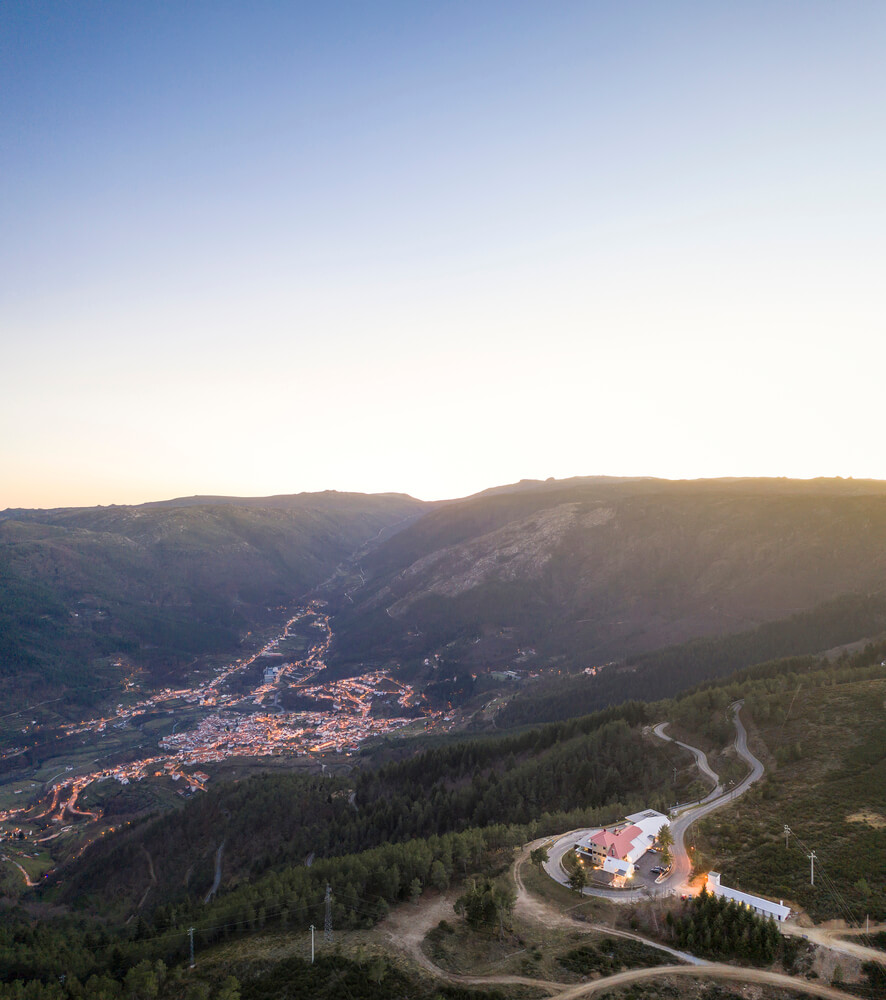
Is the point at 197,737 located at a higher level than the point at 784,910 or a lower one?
lower

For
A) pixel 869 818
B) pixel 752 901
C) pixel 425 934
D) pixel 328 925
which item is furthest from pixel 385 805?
pixel 869 818

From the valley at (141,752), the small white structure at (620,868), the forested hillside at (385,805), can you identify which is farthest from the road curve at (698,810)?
the valley at (141,752)

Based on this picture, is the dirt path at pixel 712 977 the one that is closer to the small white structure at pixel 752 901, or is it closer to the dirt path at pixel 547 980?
the dirt path at pixel 547 980

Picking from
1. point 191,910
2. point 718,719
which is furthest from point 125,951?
point 718,719

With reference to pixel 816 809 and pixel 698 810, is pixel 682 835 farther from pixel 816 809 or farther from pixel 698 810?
pixel 816 809

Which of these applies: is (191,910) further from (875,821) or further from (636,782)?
(875,821)
